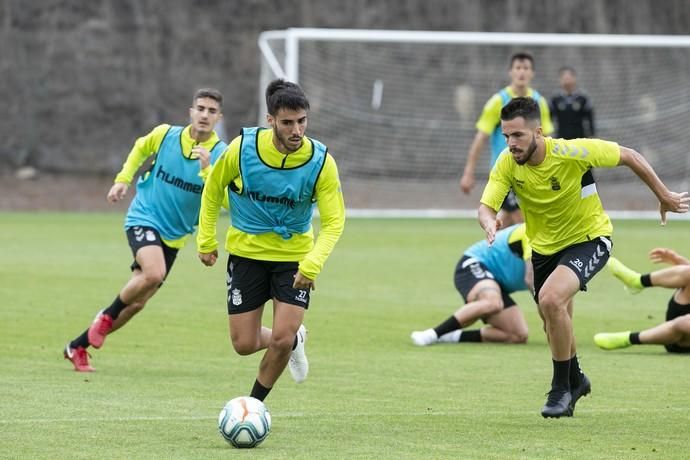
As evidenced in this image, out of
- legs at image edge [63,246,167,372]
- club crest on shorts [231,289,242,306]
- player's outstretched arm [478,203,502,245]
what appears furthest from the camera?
legs at image edge [63,246,167,372]

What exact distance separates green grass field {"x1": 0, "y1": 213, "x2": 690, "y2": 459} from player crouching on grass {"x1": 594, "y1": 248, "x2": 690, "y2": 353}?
128mm

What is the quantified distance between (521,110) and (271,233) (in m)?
1.64

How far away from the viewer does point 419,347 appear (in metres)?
Result: 11.5

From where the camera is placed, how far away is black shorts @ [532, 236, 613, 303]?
8.34 meters

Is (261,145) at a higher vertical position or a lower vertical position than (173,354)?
higher

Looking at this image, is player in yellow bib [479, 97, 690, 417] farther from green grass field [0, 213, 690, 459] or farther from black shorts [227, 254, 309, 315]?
black shorts [227, 254, 309, 315]

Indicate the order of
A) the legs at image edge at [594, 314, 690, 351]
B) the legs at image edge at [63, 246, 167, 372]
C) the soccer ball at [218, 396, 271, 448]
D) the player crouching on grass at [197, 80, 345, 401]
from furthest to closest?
the legs at image edge at [594, 314, 690, 351]
the legs at image edge at [63, 246, 167, 372]
the player crouching on grass at [197, 80, 345, 401]
the soccer ball at [218, 396, 271, 448]

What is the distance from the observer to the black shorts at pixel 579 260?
8.34 metres

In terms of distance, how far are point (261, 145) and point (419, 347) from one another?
405 centimetres

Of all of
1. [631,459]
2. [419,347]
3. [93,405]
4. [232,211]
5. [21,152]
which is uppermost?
[232,211]

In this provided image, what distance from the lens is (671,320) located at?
1076 centimetres

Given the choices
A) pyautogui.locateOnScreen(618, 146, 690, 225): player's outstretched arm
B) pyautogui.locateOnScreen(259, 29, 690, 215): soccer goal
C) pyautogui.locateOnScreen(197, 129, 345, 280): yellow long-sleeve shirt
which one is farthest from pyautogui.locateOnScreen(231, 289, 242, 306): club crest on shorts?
pyautogui.locateOnScreen(259, 29, 690, 215): soccer goal

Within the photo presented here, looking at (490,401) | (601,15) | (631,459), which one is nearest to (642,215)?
(601,15)

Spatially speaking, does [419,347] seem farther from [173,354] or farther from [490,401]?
[490,401]
